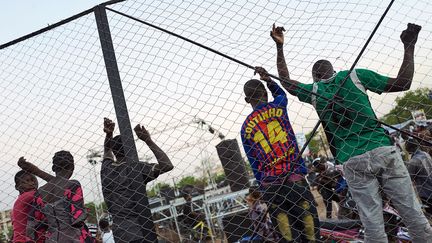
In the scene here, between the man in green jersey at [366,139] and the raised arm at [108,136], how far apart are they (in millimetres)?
1279

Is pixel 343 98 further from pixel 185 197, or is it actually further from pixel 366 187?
pixel 185 197

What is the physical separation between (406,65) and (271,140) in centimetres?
106

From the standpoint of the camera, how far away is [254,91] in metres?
3.40

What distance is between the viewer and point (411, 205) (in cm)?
274

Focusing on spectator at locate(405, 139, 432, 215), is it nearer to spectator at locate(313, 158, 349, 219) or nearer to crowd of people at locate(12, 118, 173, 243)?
spectator at locate(313, 158, 349, 219)

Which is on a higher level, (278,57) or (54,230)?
(278,57)

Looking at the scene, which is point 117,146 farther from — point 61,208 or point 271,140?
point 271,140

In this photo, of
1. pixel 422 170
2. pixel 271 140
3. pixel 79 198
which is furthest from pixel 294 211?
pixel 422 170

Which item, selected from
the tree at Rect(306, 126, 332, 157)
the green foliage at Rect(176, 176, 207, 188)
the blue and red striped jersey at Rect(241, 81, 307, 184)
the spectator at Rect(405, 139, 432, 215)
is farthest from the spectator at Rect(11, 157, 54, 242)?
the spectator at Rect(405, 139, 432, 215)

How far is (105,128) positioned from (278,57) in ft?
4.50

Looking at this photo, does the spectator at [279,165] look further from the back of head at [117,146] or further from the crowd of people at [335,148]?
the back of head at [117,146]

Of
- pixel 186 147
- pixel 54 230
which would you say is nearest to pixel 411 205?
pixel 186 147

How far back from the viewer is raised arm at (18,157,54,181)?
10.5ft

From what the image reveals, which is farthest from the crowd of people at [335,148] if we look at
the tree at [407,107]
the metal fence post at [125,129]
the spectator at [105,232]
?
the spectator at [105,232]
